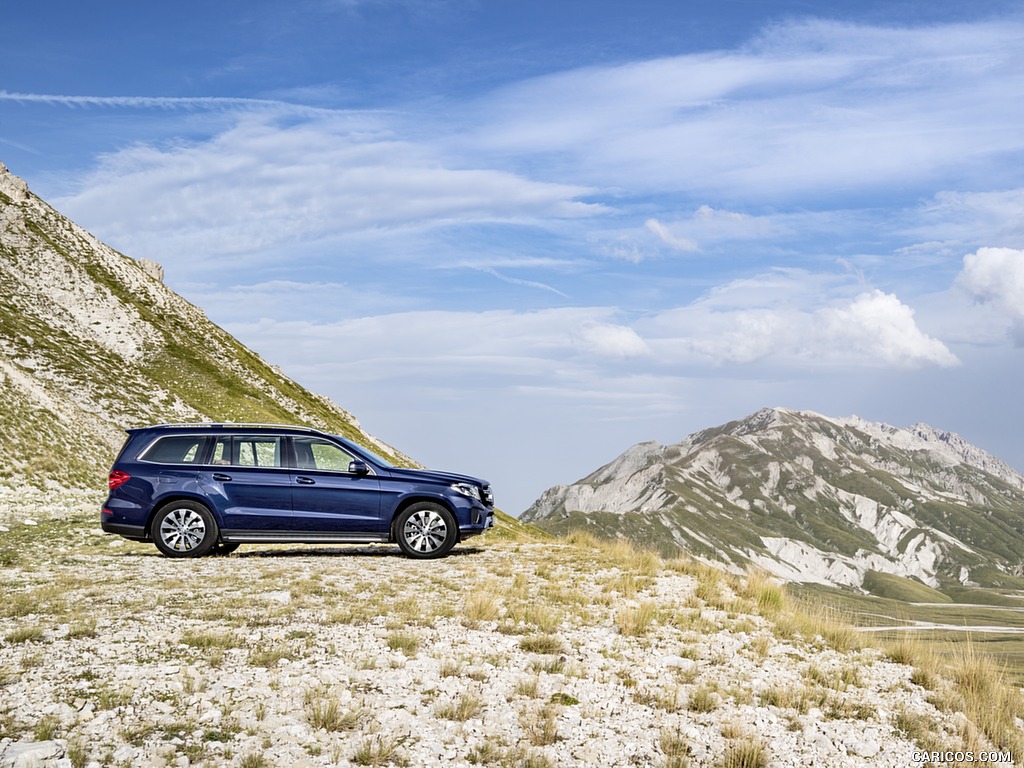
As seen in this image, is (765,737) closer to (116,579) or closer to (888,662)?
(888,662)

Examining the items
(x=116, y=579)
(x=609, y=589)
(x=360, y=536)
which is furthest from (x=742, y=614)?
(x=116, y=579)

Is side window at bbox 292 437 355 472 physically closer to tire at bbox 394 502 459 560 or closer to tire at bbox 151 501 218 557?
tire at bbox 394 502 459 560

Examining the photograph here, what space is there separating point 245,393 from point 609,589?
56.5m

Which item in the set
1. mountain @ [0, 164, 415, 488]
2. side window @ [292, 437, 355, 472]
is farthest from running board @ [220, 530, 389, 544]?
mountain @ [0, 164, 415, 488]

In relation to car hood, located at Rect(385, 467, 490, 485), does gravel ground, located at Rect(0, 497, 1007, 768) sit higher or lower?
lower

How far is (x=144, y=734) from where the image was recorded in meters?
6.24

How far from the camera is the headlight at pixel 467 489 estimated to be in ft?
52.1

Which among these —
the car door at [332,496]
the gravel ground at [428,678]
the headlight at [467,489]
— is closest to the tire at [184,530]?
the car door at [332,496]

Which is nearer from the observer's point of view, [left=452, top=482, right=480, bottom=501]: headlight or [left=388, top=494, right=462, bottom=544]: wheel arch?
[left=388, top=494, right=462, bottom=544]: wheel arch

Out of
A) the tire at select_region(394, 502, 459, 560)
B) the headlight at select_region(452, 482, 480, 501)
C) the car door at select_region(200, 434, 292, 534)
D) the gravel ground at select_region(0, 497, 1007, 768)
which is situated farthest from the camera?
the headlight at select_region(452, 482, 480, 501)

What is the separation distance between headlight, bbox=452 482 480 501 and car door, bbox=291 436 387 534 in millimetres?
1474

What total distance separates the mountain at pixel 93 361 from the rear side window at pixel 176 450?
15458mm

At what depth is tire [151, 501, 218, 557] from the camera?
50.3 feet

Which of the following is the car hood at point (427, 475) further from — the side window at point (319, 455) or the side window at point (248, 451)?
the side window at point (248, 451)
